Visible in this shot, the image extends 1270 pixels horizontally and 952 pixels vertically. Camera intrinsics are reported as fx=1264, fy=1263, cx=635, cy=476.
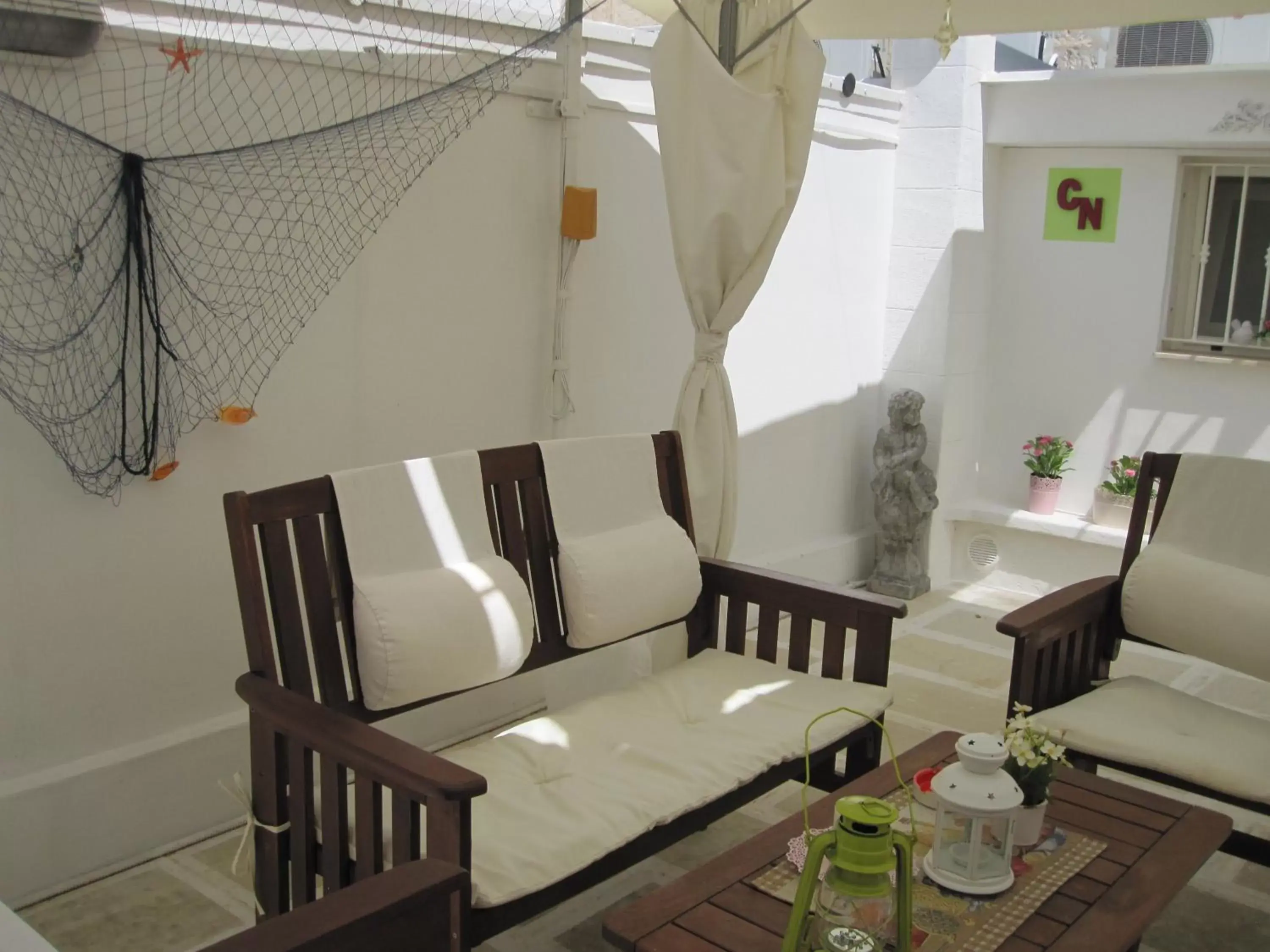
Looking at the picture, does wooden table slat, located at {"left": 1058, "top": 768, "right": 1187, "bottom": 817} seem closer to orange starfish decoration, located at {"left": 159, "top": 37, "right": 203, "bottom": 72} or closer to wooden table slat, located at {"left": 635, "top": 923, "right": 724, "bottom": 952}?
wooden table slat, located at {"left": 635, "top": 923, "right": 724, "bottom": 952}

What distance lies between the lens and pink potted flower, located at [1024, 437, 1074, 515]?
5375 mm

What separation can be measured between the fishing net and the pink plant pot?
3109 mm

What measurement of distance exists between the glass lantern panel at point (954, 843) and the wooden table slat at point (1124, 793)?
53 centimetres

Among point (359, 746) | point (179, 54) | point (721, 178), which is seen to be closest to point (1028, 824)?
point (359, 746)

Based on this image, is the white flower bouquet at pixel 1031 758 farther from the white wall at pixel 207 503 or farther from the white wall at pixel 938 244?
the white wall at pixel 938 244

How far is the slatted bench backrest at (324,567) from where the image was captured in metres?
2.30

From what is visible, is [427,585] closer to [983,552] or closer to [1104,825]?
[1104,825]

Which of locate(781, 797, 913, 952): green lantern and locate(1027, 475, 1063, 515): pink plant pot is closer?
locate(781, 797, 913, 952): green lantern

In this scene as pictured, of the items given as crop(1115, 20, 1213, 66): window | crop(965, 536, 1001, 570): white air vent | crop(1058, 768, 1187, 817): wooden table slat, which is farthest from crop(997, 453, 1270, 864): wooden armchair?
crop(1115, 20, 1213, 66): window

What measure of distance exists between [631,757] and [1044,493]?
133 inches

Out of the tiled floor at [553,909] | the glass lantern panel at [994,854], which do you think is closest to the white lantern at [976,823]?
the glass lantern panel at [994,854]

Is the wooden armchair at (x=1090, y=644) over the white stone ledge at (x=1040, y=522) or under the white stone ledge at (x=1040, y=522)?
over

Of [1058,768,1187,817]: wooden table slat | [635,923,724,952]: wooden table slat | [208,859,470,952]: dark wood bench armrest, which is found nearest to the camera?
[208,859,470,952]: dark wood bench armrest

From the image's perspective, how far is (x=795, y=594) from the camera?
3027mm
